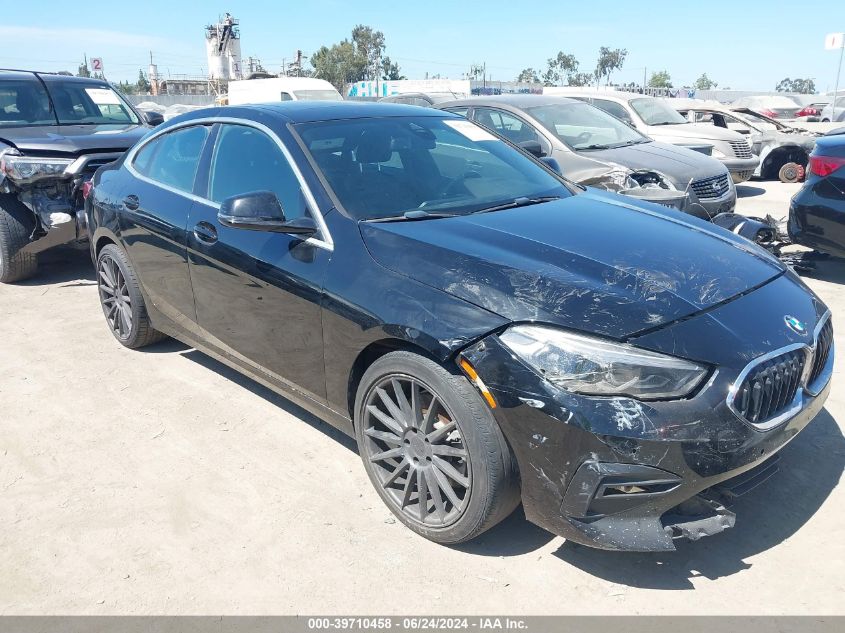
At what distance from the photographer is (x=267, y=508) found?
317cm

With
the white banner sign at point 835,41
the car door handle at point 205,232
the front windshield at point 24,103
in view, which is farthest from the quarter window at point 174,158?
the white banner sign at point 835,41

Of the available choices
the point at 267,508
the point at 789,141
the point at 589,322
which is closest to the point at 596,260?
the point at 589,322

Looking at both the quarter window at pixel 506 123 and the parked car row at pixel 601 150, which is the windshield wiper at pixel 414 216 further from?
the quarter window at pixel 506 123

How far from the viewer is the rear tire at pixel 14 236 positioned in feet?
21.4

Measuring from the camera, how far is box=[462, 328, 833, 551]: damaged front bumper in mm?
2324

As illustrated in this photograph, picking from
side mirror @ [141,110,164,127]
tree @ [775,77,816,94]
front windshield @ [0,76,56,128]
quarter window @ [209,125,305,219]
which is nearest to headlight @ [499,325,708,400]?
quarter window @ [209,125,305,219]

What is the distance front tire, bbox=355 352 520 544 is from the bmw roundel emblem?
1206 millimetres

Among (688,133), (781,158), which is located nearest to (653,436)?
(688,133)

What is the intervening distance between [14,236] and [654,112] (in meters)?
9.43

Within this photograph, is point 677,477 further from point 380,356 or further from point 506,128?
point 506,128

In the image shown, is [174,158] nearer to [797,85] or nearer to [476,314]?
[476,314]

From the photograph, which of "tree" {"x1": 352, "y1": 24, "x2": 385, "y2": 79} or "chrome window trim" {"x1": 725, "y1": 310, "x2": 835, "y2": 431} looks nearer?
"chrome window trim" {"x1": 725, "y1": 310, "x2": 835, "y2": 431}

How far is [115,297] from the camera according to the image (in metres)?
5.06

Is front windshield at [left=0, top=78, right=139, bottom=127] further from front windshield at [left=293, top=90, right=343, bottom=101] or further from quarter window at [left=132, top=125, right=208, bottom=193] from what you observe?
front windshield at [left=293, top=90, right=343, bottom=101]
